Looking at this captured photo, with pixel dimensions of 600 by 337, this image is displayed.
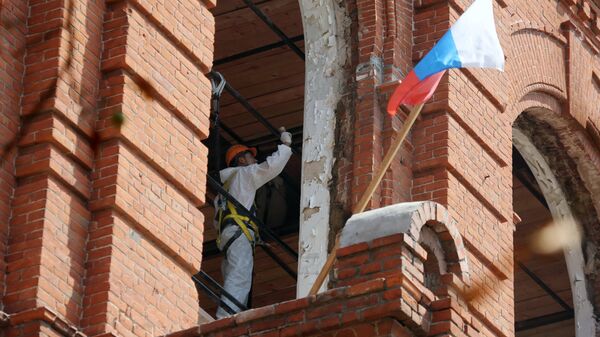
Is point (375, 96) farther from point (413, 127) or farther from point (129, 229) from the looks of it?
point (129, 229)

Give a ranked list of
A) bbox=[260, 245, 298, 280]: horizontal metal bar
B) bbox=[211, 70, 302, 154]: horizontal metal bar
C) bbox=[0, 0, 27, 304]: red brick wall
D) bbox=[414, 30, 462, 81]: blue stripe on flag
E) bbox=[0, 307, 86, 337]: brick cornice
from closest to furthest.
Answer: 1. bbox=[0, 307, 86, 337]: brick cornice
2. bbox=[0, 0, 27, 304]: red brick wall
3. bbox=[414, 30, 462, 81]: blue stripe on flag
4. bbox=[211, 70, 302, 154]: horizontal metal bar
5. bbox=[260, 245, 298, 280]: horizontal metal bar

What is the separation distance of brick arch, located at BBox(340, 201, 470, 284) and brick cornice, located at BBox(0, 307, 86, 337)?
5.67 ft

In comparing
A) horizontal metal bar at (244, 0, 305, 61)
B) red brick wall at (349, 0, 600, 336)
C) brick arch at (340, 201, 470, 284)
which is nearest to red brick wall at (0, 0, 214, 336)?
brick arch at (340, 201, 470, 284)

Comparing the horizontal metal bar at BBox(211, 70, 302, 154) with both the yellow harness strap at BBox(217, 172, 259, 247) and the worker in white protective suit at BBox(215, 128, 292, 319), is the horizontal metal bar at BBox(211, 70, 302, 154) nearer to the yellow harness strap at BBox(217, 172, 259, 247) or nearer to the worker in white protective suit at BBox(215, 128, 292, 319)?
the worker in white protective suit at BBox(215, 128, 292, 319)

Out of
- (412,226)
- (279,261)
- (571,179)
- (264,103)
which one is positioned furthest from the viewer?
(279,261)

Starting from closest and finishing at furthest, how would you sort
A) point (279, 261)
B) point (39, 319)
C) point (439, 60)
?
point (39, 319) < point (439, 60) < point (279, 261)

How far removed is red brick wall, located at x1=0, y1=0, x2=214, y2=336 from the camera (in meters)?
11.7

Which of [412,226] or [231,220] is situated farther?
[231,220]

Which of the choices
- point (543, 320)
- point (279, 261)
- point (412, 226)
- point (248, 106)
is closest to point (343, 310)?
point (412, 226)

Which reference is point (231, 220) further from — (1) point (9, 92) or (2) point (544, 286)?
(2) point (544, 286)

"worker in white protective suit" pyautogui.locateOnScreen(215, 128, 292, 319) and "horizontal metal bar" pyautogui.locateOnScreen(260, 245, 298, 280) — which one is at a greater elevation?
"horizontal metal bar" pyautogui.locateOnScreen(260, 245, 298, 280)

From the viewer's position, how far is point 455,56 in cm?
1419

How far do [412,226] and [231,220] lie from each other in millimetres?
5993

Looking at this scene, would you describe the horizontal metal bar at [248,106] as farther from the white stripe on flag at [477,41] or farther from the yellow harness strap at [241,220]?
the white stripe on flag at [477,41]
